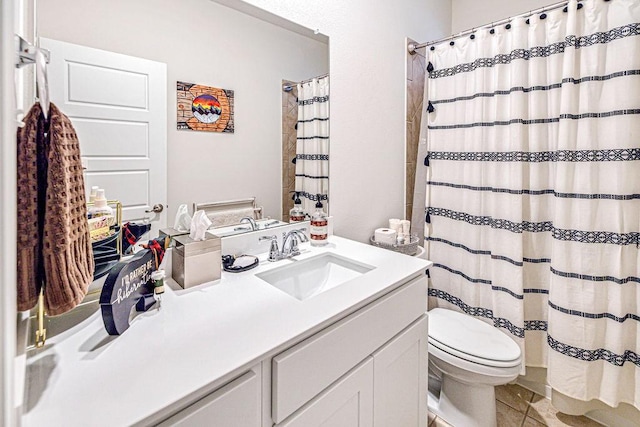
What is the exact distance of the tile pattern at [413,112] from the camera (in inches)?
80.4

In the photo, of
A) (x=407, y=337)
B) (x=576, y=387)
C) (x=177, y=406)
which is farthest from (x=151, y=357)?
(x=576, y=387)

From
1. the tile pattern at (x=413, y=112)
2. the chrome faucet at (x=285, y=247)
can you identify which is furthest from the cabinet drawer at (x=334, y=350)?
the tile pattern at (x=413, y=112)

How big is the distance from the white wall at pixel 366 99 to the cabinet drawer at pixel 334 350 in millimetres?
679

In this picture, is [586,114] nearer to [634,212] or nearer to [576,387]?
[634,212]

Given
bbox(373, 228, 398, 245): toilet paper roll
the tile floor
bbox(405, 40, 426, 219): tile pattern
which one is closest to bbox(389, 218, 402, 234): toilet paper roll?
bbox(373, 228, 398, 245): toilet paper roll

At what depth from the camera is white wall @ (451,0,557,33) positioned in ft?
6.68

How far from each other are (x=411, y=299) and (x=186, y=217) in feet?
2.87

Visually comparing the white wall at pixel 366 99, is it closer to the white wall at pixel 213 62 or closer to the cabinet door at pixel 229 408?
the white wall at pixel 213 62

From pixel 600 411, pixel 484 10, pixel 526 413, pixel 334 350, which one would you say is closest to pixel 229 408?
pixel 334 350

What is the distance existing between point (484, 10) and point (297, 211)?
6.52ft

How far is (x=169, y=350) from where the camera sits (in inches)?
27.1

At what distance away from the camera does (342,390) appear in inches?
35.4

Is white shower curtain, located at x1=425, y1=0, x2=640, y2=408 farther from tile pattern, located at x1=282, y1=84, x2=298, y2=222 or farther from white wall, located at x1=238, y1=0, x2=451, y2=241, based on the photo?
tile pattern, located at x1=282, y1=84, x2=298, y2=222

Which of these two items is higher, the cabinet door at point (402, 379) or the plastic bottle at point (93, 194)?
the plastic bottle at point (93, 194)
